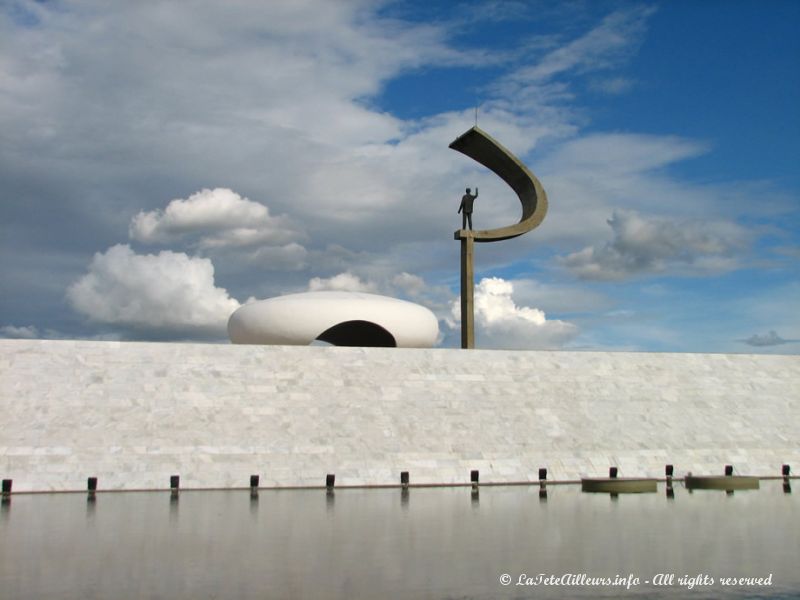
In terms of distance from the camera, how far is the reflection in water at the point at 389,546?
25.3ft

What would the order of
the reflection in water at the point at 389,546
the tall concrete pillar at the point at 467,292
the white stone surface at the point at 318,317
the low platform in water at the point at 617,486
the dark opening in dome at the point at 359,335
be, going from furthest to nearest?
the dark opening in dome at the point at 359,335, the tall concrete pillar at the point at 467,292, the white stone surface at the point at 318,317, the low platform in water at the point at 617,486, the reflection in water at the point at 389,546

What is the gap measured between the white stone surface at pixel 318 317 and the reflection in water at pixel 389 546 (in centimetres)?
860

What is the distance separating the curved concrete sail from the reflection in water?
10851 mm

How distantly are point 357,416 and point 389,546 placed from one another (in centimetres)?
1028

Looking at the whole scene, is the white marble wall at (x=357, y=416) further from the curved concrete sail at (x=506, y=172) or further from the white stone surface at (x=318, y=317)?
the curved concrete sail at (x=506, y=172)

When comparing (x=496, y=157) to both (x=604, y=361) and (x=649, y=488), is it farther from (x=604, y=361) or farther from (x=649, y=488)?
(x=649, y=488)

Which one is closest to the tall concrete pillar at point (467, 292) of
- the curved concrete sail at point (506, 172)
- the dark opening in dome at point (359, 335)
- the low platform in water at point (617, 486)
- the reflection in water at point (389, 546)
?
the curved concrete sail at point (506, 172)

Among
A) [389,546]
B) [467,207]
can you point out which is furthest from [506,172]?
[389,546]

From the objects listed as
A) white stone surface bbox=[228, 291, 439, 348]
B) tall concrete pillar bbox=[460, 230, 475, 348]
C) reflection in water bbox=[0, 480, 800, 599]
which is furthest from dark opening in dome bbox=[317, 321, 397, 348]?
reflection in water bbox=[0, 480, 800, 599]

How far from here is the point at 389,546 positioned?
9938mm

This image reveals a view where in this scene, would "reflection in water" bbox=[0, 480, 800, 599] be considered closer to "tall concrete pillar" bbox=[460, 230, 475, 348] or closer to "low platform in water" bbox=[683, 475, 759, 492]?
"low platform in water" bbox=[683, 475, 759, 492]

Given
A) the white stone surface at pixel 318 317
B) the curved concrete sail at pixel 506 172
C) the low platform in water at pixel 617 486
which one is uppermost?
the curved concrete sail at pixel 506 172

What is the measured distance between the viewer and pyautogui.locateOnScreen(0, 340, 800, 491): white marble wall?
18.4 m

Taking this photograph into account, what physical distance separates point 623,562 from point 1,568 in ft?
19.4
